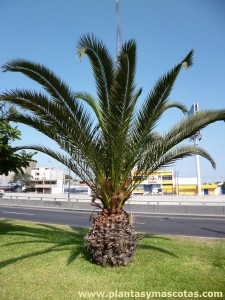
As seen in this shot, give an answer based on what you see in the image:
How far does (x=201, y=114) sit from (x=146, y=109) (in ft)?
4.40

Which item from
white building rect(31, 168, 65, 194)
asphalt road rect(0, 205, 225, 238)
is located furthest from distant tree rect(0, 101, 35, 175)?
white building rect(31, 168, 65, 194)

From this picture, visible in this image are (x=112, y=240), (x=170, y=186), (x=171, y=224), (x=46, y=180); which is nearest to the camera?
(x=112, y=240)

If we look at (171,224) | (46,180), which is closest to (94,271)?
(171,224)

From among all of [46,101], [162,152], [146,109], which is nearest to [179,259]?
[162,152]

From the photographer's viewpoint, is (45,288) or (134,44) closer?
(45,288)

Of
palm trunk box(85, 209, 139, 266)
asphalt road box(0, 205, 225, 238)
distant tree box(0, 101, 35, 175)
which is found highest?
distant tree box(0, 101, 35, 175)

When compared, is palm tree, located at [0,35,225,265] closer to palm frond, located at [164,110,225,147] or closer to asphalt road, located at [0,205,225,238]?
palm frond, located at [164,110,225,147]

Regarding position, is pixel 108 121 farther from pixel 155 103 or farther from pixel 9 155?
pixel 9 155

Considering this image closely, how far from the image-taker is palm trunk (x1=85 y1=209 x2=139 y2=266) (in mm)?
5961

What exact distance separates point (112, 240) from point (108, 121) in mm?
2461

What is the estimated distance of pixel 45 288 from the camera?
4852mm

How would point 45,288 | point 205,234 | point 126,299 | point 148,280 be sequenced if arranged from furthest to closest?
point 205,234
point 148,280
point 45,288
point 126,299

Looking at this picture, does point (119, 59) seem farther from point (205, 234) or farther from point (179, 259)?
point (205, 234)

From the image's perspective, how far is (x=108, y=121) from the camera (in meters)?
6.15
